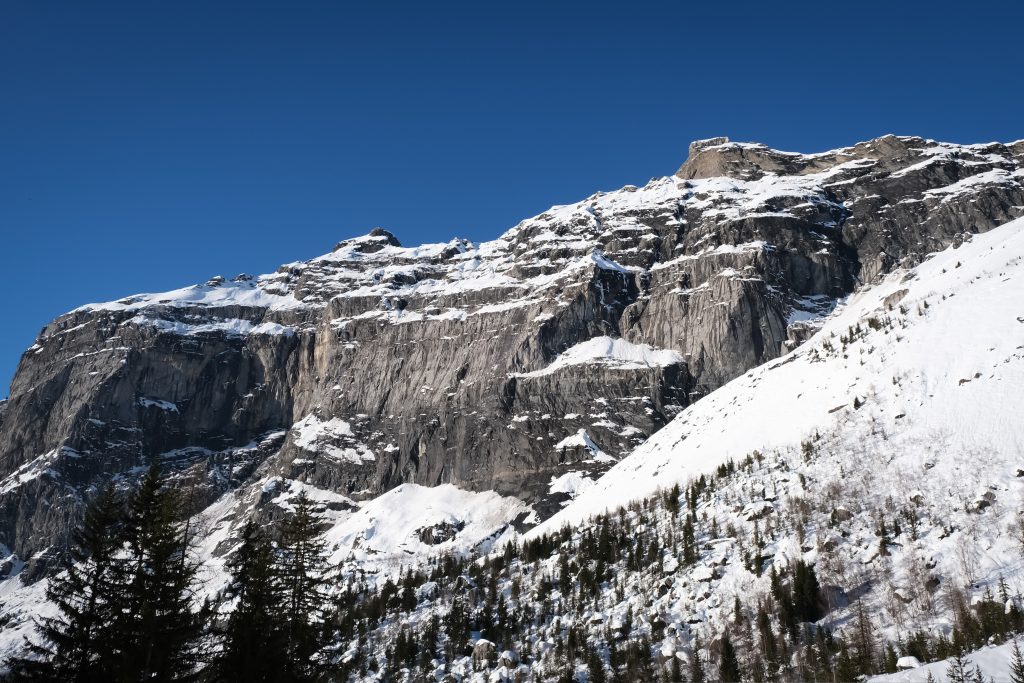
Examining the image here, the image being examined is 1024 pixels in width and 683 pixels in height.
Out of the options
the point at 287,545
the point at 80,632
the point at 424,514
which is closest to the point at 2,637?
the point at 424,514

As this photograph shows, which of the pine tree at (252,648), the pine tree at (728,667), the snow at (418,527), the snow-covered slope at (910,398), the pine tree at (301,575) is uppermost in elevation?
the snow at (418,527)

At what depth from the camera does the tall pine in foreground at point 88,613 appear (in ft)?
86.9

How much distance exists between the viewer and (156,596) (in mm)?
27891

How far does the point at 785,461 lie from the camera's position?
225 ft

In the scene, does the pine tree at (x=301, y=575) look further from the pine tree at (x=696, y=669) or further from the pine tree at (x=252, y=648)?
the pine tree at (x=696, y=669)

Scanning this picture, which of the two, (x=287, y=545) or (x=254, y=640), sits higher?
(x=287, y=545)

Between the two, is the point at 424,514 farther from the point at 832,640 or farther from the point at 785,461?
the point at 832,640

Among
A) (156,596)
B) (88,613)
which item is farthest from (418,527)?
(156,596)

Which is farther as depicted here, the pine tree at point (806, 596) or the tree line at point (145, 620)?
the pine tree at point (806, 596)

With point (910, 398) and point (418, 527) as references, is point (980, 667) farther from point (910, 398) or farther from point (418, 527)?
point (418, 527)

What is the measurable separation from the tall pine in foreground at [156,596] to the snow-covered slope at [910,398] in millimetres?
42762

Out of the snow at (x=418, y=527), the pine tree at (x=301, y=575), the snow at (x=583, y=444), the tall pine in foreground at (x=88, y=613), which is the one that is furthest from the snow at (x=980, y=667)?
the snow at (x=583, y=444)

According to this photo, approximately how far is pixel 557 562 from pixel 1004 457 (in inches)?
1557

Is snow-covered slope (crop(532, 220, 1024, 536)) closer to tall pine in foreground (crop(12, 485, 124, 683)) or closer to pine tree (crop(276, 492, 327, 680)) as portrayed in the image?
pine tree (crop(276, 492, 327, 680))
